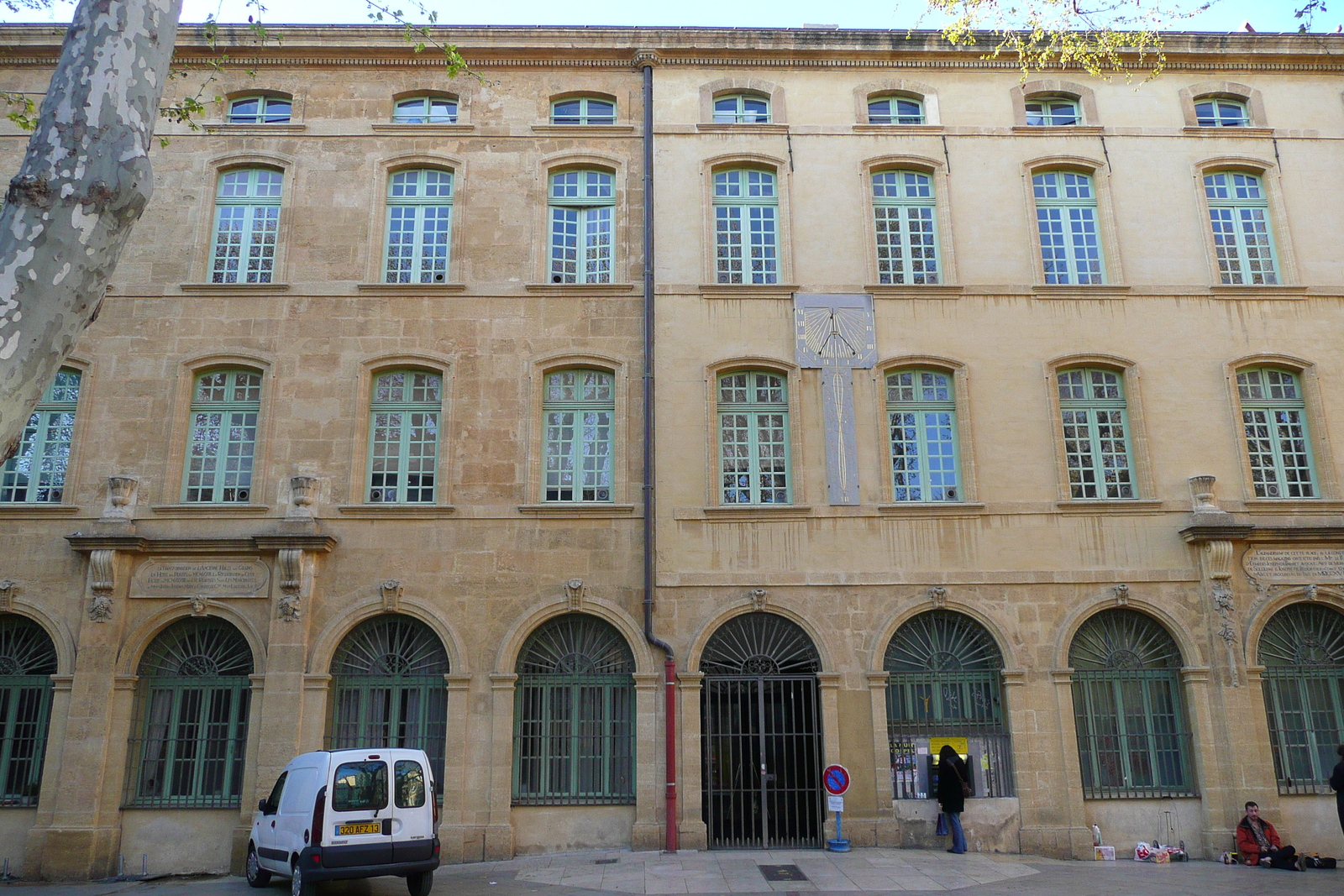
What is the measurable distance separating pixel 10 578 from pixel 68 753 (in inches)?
110

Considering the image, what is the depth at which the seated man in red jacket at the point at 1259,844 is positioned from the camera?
13.4 metres

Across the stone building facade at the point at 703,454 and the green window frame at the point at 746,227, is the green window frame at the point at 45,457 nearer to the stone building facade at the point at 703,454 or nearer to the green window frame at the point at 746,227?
the stone building facade at the point at 703,454

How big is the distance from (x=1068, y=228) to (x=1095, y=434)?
3.67 metres

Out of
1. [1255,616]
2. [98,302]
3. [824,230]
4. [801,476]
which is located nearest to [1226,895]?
[1255,616]

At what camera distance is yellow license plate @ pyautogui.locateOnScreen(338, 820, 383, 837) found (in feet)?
35.6

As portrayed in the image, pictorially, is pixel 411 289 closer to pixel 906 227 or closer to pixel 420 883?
pixel 906 227

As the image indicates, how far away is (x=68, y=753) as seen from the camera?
14.1m

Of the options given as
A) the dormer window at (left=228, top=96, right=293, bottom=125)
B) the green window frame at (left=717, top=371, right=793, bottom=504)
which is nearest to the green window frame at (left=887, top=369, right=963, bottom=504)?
the green window frame at (left=717, top=371, right=793, bottom=504)

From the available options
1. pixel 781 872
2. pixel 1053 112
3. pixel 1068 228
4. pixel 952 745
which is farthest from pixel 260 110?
pixel 952 745

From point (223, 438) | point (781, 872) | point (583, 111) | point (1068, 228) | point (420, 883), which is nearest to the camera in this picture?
point (420, 883)

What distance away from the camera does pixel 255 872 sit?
1256 cm

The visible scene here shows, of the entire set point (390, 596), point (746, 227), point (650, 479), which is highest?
point (746, 227)

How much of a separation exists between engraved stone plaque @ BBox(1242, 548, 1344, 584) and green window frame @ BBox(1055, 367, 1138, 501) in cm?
194

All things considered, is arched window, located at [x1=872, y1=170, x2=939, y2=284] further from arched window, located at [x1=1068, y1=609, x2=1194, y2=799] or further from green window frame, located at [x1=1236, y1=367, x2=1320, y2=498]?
arched window, located at [x1=1068, y1=609, x2=1194, y2=799]
